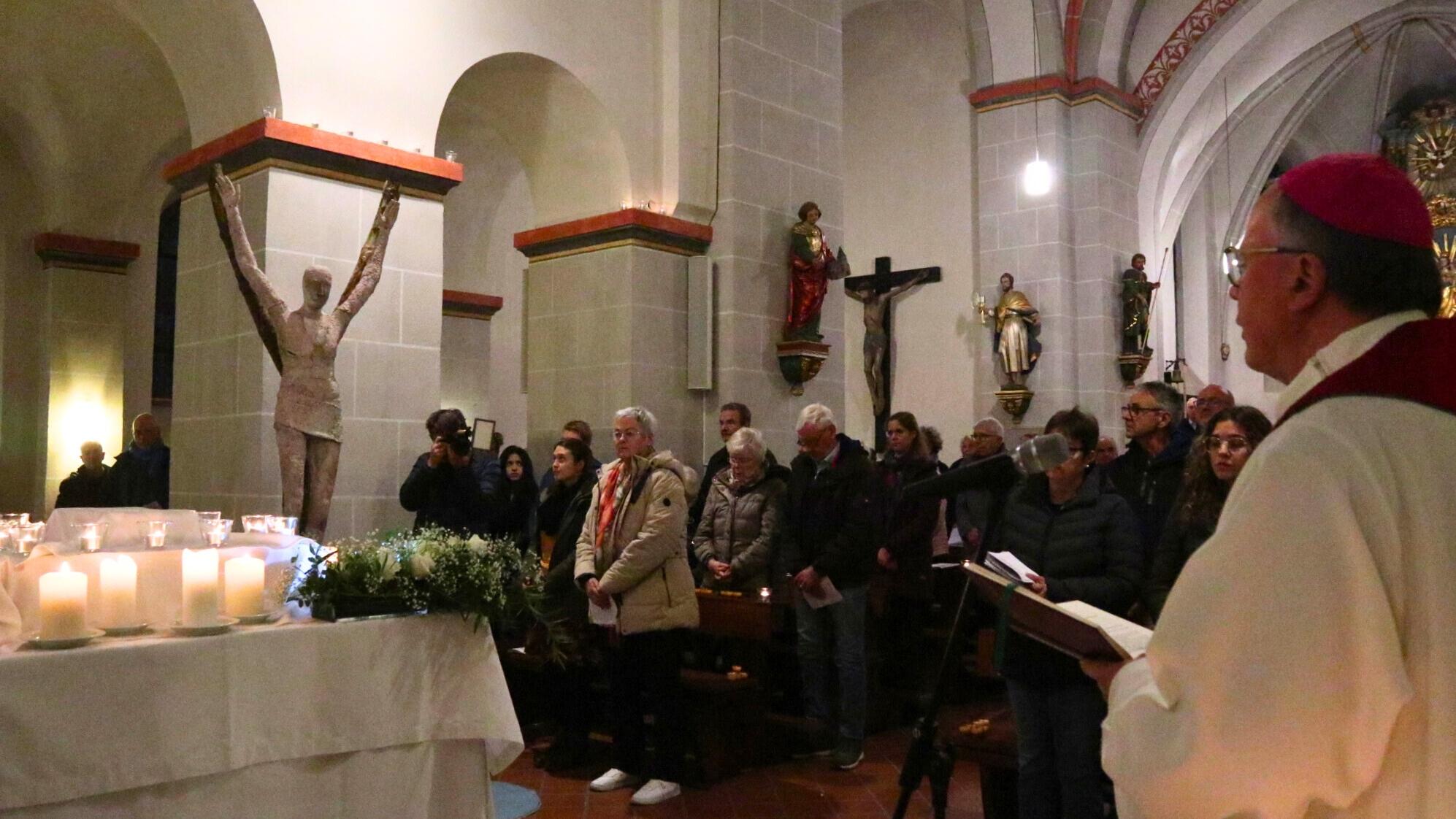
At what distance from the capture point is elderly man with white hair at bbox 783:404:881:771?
5.20 m

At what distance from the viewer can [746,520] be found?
5.60m

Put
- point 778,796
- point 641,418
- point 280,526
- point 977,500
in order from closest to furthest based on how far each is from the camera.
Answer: point 280,526
point 778,796
point 641,418
point 977,500

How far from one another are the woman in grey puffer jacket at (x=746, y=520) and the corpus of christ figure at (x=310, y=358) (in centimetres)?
191

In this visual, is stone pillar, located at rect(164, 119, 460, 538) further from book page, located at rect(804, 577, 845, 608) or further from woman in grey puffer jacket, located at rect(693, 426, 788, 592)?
book page, located at rect(804, 577, 845, 608)

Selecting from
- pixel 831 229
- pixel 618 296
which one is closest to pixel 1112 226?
pixel 831 229

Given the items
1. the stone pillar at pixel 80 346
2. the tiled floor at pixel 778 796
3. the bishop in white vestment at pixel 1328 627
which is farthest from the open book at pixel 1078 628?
the stone pillar at pixel 80 346

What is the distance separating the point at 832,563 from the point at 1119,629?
333cm

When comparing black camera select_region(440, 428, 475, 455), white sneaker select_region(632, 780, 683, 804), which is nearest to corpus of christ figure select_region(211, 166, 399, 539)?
black camera select_region(440, 428, 475, 455)

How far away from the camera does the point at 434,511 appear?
A: 569 cm

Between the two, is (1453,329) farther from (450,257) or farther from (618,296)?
(450,257)

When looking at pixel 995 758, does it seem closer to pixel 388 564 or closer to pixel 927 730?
pixel 927 730

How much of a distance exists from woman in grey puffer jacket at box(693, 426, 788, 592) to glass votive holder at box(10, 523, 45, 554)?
304cm

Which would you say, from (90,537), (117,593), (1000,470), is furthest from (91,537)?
(1000,470)

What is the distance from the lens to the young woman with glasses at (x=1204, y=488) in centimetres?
325
